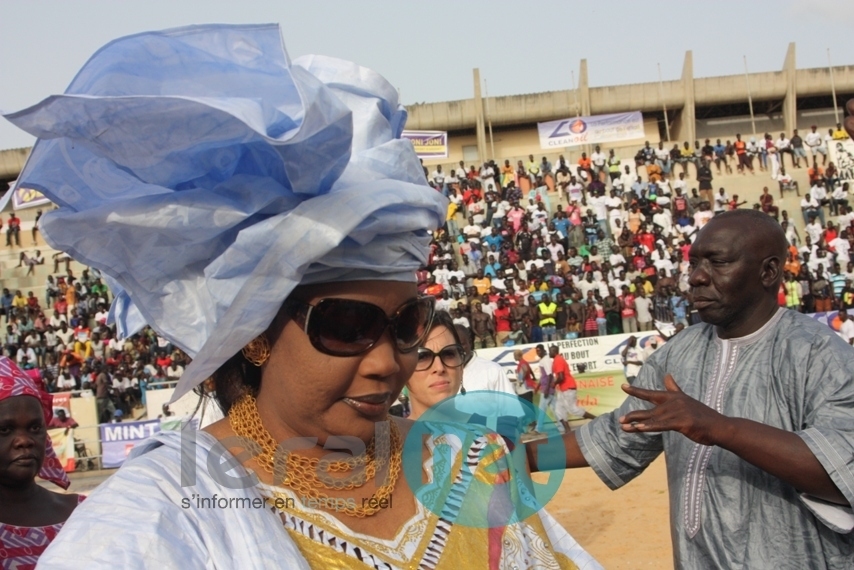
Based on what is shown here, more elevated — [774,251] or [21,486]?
[774,251]

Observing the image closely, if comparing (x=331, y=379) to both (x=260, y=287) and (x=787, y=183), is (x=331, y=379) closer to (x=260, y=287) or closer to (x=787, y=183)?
(x=260, y=287)

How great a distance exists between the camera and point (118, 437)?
1538cm

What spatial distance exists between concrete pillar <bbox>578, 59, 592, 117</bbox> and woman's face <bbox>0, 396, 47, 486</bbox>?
2968 centimetres

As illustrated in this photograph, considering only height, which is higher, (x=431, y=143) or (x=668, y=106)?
(x=668, y=106)

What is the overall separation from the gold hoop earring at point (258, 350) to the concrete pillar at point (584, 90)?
31.0 meters

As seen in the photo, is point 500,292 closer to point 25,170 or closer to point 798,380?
point 798,380

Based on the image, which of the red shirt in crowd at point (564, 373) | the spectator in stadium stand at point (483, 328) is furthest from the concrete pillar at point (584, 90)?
the red shirt in crowd at point (564, 373)

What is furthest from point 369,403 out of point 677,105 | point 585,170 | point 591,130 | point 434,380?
point 677,105

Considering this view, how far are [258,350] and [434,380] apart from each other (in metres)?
2.44

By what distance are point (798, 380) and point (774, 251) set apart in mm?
545

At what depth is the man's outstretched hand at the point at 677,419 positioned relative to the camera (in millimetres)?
2650

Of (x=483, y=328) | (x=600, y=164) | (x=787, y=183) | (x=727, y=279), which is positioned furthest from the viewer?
(x=600, y=164)

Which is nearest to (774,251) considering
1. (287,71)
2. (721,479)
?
(721,479)

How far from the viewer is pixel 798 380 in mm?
2949
